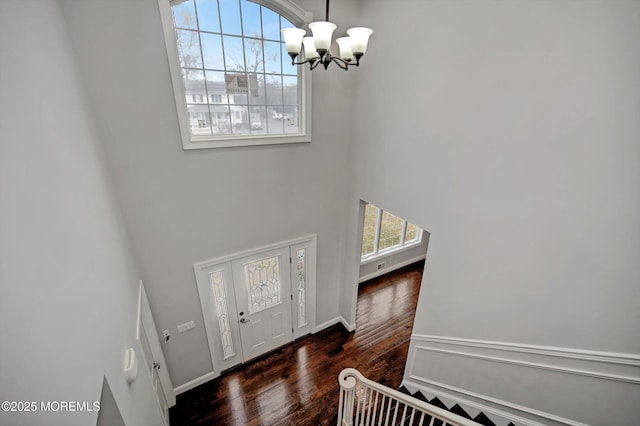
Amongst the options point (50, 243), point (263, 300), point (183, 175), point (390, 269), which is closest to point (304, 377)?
→ point (263, 300)

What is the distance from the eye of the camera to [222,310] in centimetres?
392

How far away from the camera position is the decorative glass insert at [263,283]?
13.0 feet

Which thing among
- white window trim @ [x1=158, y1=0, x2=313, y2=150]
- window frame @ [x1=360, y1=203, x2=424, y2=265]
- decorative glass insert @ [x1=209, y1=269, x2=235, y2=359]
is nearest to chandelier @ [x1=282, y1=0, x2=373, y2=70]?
white window trim @ [x1=158, y1=0, x2=313, y2=150]

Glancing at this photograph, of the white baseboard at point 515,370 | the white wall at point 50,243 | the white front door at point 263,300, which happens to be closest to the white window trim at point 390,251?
the white front door at point 263,300

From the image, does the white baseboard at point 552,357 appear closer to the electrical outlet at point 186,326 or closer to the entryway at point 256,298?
the entryway at point 256,298

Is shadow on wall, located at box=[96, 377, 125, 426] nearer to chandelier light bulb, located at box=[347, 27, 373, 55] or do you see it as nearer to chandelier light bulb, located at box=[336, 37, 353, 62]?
chandelier light bulb, located at box=[347, 27, 373, 55]

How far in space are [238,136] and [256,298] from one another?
2.37m

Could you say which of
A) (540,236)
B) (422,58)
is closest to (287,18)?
(422,58)

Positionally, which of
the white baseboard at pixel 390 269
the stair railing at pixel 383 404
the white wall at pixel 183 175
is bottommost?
the white baseboard at pixel 390 269

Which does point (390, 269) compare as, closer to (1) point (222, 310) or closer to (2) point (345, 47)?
(1) point (222, 310)

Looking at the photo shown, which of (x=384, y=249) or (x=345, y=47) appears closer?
(x=345, y=47)

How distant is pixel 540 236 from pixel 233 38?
11.2 feet

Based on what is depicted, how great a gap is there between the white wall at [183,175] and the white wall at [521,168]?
3.14ft

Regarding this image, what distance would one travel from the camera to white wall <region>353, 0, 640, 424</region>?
64.7 inches
